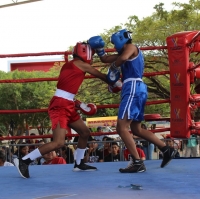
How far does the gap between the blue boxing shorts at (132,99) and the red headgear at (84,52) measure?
384 mm

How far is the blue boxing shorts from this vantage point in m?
3.88

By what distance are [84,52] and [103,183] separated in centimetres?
123

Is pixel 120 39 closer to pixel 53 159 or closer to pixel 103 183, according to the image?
pixel 103 183

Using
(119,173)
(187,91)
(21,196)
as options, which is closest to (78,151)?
(119,173)

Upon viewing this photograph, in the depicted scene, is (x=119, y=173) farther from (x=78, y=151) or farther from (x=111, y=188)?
(x=111, y=188)

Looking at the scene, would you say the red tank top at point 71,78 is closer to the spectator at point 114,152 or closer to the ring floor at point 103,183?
the ring floor at point 103,183

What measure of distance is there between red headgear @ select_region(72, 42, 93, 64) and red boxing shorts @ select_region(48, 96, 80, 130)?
0.38 meters

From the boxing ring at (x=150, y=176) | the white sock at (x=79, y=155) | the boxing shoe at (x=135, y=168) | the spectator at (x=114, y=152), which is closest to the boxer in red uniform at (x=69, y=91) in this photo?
the white sock at (x=79, y=155)

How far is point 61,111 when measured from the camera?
3.94m

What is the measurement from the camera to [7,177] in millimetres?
3832

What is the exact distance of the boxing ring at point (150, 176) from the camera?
2.83 m

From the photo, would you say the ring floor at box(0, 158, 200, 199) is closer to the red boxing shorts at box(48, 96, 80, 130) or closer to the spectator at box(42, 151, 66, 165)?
the red boxing shorts at box(48, 96, 80, 130)

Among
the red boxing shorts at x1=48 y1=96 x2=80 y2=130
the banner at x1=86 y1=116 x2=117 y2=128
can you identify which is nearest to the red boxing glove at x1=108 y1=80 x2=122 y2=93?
the red boxing shorts at x1=48 y1=96 x2=80 y2=130

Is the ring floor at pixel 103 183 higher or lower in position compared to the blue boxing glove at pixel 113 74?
lower
